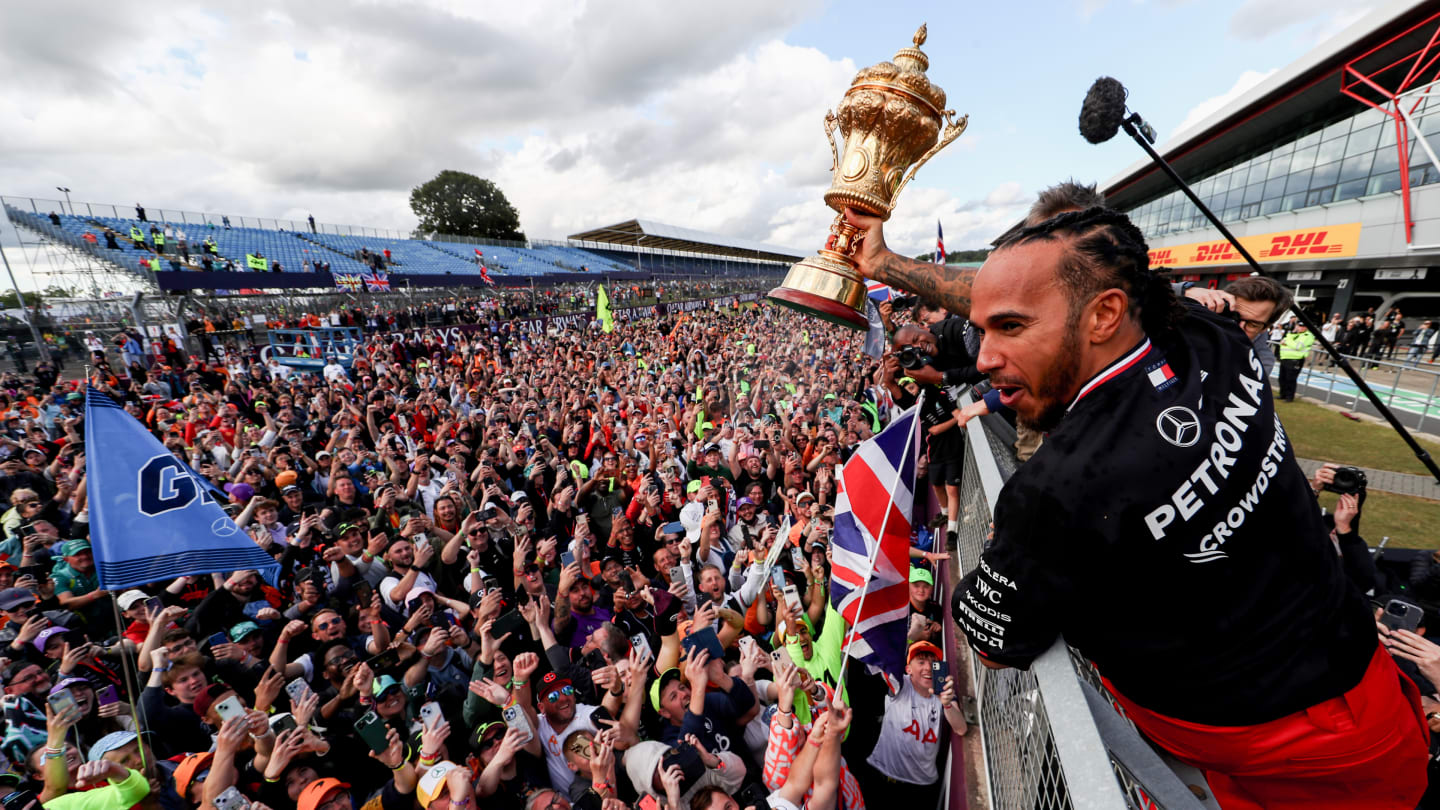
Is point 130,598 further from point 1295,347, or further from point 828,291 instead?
point 1295,347

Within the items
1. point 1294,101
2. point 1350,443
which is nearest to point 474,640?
point 1350,443

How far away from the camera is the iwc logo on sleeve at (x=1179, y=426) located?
3.58 feet

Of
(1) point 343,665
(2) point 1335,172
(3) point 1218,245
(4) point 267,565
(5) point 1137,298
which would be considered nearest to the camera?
(5) point 1137,298

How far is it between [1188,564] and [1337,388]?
1893 centimetres

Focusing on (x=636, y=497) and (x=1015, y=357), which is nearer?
(x=1015, y=357)

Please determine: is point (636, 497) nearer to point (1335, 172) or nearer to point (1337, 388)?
point (1337, 388)

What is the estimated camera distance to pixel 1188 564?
1104 millimetres

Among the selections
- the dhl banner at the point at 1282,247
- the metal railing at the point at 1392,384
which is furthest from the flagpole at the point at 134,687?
the dhl banner at the point at 1282,247

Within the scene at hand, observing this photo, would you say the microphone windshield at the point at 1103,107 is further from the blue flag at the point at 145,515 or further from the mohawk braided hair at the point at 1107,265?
the blue flag at the point at 145,515

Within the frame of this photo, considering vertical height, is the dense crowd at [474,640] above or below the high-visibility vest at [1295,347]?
below

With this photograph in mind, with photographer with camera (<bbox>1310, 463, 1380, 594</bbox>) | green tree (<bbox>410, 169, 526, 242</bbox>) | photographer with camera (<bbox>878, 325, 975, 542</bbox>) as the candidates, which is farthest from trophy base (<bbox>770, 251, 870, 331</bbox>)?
green tree (<bbox>410, 169, 526, 242</bbox>)

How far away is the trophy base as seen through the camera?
87.6 inches

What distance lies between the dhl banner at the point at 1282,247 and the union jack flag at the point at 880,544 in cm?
1897

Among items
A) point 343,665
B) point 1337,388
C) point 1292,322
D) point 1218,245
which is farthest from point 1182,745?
point 1218,245
